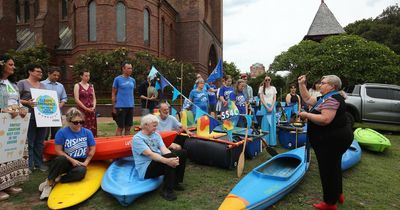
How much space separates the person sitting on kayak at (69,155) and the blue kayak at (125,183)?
0.44m

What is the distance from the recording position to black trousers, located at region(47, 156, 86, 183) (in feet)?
13.2

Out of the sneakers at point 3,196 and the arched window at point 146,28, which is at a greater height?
the arched window at point 146,28

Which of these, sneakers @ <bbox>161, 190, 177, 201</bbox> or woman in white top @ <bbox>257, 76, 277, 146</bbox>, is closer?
sneakers @ <bbox>161, 190, 177, 201</bbox>

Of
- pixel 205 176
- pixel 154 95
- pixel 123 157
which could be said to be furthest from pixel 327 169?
pixel 154 95

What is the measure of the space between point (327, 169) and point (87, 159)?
3466 millimetres

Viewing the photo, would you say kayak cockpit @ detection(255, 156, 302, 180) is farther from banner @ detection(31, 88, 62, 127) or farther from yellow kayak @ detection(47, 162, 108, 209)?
banner @ detection(31, 88, 62, 127)

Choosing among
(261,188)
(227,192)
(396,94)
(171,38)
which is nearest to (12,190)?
(227,192)

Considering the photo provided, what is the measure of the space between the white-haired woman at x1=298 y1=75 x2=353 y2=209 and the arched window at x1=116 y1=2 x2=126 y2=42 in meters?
20.4

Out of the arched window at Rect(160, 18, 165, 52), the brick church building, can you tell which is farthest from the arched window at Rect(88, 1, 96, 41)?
the arched window at Rect(160, 18, 165, 52)

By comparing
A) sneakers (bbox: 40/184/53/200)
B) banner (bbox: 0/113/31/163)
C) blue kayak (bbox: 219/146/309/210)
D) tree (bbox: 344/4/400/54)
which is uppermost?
tree (bbox: 344/4/400/54)

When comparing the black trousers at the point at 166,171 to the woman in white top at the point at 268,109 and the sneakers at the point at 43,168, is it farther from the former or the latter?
the woman in white top at the point at 268,109

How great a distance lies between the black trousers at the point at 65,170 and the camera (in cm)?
403

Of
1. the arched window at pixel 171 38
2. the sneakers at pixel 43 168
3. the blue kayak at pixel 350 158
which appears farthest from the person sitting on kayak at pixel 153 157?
the arched window at pixel 171 38

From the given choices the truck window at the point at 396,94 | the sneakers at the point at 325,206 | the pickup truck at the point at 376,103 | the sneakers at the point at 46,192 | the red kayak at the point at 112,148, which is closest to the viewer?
the sneakers at the point at 325,206
